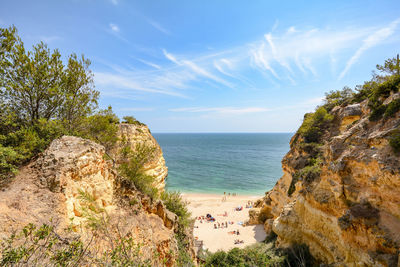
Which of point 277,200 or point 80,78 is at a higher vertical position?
point 80,78

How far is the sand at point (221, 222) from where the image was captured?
20.0 metres

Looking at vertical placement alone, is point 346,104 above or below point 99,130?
above

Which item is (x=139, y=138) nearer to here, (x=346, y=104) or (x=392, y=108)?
(x=392, y=108)

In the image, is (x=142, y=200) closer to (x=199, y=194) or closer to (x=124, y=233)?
(x=124, y=233)

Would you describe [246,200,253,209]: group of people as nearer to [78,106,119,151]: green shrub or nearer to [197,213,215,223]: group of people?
[197,213,215,223]: group of people

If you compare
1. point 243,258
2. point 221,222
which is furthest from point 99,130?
point 221,222

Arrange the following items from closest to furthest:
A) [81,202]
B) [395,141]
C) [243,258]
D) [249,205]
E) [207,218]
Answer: [81,202] → [395,141] → [243,258] → [207,218] → [249,205]

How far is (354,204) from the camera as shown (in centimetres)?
840

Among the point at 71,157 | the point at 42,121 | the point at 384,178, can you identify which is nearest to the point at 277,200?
the point at 384,178

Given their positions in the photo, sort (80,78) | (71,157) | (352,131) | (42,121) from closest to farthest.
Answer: (71,157), (42,121), (352,131), (80,78)

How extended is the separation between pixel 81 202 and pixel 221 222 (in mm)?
24272

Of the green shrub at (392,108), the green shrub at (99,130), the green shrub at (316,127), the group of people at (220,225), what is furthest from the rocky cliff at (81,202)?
the group of people at (220,225)

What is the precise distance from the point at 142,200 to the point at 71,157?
4.00 meters

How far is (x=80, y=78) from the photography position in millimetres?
10727
